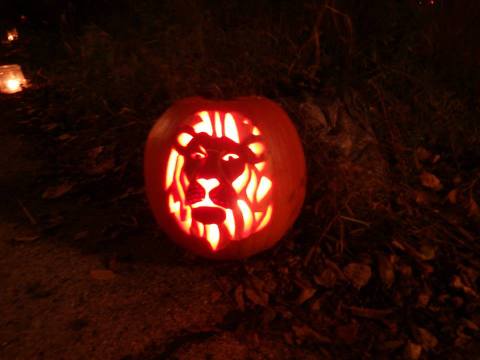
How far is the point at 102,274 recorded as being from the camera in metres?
1.53

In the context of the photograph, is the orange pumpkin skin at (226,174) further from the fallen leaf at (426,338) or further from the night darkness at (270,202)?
the fallen leaf at (426,338)

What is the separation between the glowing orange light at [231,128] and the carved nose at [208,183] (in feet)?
0.55

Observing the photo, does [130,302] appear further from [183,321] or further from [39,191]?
[39,191]

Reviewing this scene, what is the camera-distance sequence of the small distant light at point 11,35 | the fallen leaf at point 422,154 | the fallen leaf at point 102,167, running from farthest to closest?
the small distant light at point 11,35, the fallen leaf at point 102,167, the fallen leaf at point 422,154

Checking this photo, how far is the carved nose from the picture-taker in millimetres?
1374

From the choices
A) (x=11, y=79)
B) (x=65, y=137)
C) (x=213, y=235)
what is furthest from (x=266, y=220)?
(x=11, y=79)

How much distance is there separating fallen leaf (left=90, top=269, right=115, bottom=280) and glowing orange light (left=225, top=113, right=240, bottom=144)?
2.40 ft

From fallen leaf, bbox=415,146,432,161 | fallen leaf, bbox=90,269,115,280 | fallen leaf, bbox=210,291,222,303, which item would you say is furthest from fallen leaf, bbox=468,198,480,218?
fallen leaf, bbox=90,269,115,280

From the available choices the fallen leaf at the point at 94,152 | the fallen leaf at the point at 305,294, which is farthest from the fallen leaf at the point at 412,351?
the fallen leaf at the point at 94,152

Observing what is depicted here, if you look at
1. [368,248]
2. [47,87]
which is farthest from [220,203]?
[47,87]

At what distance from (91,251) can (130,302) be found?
39cm

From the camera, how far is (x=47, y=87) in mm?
3980

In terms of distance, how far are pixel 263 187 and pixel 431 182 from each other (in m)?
0.91

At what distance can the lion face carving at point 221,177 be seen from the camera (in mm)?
1354
